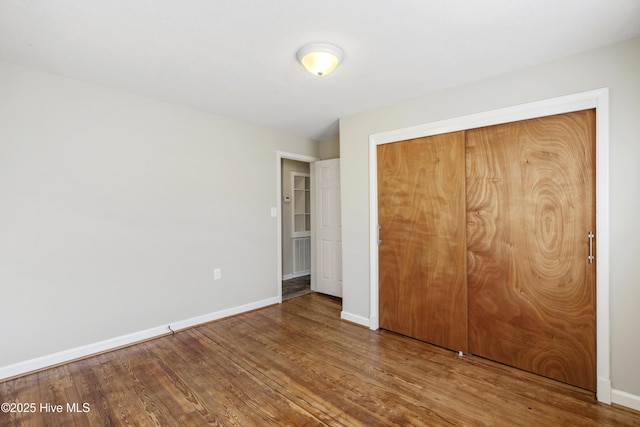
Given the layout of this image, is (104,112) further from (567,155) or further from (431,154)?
(567,155)

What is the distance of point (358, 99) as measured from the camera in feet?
9.37

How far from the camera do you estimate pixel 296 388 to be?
2.08m

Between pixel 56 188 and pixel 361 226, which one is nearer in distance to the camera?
pixel 56 188

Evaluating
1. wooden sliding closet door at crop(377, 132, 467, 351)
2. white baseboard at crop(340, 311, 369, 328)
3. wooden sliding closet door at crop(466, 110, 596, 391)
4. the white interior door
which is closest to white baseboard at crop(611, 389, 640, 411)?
wooden sliding closet door at crop(466, 110, 596, 391)

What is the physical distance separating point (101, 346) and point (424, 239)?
3031 mm

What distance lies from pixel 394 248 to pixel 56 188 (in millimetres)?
2976

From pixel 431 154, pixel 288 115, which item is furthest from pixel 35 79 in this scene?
pixel 431 154

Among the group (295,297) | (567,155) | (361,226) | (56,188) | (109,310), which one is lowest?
(295,297)

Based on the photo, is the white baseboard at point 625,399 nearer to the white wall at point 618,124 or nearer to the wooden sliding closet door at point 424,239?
the white wall at point 618,124

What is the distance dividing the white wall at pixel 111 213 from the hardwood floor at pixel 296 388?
41 centimetres

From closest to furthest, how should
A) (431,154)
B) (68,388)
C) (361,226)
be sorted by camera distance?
(68,388), (431,154), (361,226)

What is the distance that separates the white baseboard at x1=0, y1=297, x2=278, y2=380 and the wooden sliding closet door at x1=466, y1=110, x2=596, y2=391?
263 centimetres

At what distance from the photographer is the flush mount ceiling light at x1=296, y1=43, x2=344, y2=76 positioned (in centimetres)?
191

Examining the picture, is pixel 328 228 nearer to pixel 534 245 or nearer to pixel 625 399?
pixel 534 245
